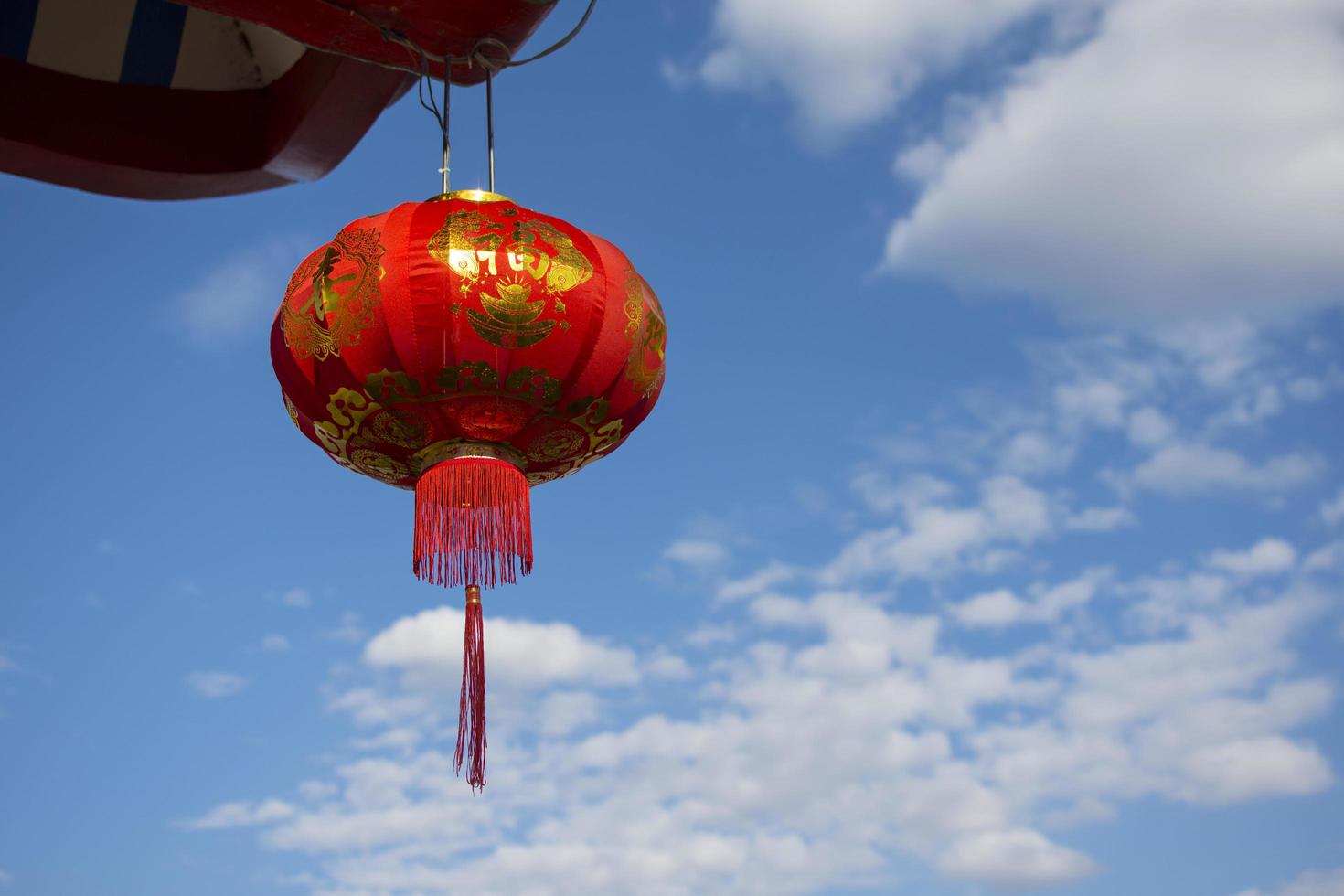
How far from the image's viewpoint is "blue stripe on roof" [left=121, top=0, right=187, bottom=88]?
4289 mm

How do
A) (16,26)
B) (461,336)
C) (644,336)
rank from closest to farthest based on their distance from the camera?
1. (461,336)
2. (644,336)
3. (16,26)

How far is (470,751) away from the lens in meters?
3.18

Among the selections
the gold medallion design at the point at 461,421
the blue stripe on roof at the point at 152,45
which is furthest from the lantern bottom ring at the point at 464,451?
the blue stripe on roof at the point at 152,45

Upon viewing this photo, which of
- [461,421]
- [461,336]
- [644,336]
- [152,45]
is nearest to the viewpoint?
[461,336]

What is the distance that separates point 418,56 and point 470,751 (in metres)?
1.59

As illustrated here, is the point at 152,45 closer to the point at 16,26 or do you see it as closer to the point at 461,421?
the point at 16,26

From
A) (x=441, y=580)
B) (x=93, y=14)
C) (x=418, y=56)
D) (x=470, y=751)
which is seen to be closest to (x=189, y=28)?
(x=93, y=14)

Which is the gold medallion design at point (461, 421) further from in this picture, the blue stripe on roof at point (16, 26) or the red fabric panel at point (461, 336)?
the blue stripe on roof at point (16, 26)

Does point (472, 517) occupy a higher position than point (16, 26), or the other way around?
point (16, 26)

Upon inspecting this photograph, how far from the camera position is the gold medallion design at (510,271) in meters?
3.10

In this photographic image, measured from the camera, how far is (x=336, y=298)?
3168mm

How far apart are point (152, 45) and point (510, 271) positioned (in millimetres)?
1796

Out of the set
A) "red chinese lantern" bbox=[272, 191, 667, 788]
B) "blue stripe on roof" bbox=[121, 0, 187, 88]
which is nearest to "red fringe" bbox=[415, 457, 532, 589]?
"red chinese lantern" bbox=[272, 191, 667, 788]

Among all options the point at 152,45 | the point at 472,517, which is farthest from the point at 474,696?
the point at 152,45
